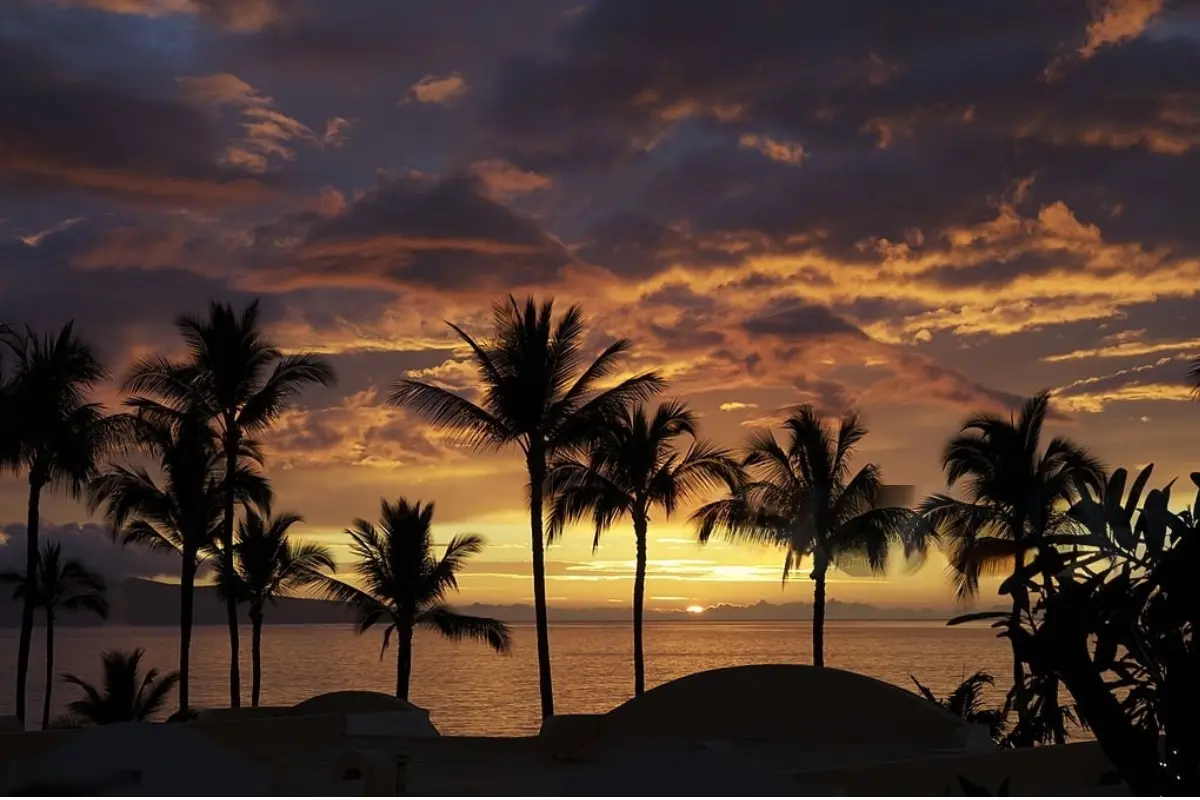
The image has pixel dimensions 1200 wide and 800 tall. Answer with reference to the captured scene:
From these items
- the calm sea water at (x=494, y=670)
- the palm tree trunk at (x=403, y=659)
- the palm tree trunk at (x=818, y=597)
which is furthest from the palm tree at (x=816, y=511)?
the calm sea water at (x=494, y=670)

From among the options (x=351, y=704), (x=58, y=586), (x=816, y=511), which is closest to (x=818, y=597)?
(x=816, y=511)

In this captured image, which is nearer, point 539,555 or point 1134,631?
point 1134,631

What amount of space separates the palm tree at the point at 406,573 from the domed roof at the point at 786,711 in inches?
628

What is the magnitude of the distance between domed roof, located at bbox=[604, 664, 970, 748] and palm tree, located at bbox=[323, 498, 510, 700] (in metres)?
A: 16.0

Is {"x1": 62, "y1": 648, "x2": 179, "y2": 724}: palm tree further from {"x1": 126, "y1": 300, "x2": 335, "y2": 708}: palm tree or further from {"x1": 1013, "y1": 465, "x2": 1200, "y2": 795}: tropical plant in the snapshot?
{"x1": 1013, "y1": 465, "x2": 1200, "y2": 795}: tropical plant

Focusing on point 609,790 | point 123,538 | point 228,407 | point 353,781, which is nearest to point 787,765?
point 353,781

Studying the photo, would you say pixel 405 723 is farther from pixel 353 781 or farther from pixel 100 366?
pixel 100 366

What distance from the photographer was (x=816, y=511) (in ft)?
108

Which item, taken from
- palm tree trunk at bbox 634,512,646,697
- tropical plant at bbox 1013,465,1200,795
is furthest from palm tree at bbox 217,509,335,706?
tropical plant at bbox 1013,465,1200,795

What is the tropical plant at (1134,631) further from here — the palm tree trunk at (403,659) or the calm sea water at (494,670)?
the calm sea water at (494,670)

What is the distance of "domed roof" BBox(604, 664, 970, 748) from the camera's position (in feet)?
58.1

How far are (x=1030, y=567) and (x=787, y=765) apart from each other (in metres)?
11.6

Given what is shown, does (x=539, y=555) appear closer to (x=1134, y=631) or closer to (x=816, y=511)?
(x=816, y=511)

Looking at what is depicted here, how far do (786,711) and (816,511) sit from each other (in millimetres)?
14648
